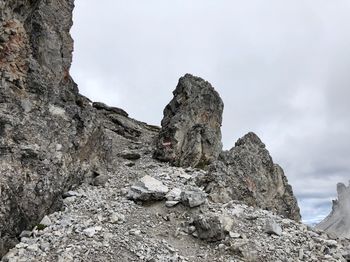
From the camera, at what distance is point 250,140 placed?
3562cm

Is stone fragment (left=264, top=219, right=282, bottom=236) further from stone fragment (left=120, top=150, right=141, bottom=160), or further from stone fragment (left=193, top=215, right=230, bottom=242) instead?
stone fragment (left=120, top=150, right=141, bottom=160)

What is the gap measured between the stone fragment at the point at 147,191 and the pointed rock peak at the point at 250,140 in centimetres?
1238

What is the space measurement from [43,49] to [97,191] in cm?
1120

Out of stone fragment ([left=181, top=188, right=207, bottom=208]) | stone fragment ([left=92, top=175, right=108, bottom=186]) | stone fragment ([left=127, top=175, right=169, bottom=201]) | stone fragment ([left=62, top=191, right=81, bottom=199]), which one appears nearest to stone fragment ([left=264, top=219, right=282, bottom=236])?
stone fragment ([left=181, top=188, right=207, bottom=208])

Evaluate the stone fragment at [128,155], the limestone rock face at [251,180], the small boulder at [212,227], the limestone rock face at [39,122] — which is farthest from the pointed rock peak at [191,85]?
the small boulder at [212,227]

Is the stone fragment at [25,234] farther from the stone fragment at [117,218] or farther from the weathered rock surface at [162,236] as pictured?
the stone fragment at [117,218]

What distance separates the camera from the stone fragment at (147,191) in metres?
23.6

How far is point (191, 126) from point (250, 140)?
25.9ft

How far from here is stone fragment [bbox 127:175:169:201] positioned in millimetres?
23609

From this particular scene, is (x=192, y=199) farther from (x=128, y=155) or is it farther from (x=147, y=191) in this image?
(x=128, y=155)

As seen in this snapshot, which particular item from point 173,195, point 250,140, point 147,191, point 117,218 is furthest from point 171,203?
point 250,140

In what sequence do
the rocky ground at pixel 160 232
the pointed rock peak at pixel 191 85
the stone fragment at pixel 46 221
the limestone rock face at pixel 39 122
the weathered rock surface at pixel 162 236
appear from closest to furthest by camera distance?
the weathered rock surface at pixel 162 236 → the rocky ground at pixel 160 232 → the limestone rock face at pixel 39 122 → the stone fragment at pixel 46 221 → the pointed rock peak at pixel 191 85

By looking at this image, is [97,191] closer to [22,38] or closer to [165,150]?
[22,38]

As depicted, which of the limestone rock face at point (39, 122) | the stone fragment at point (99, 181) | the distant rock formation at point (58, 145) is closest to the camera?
the limestone rock face at point (39, 122)
